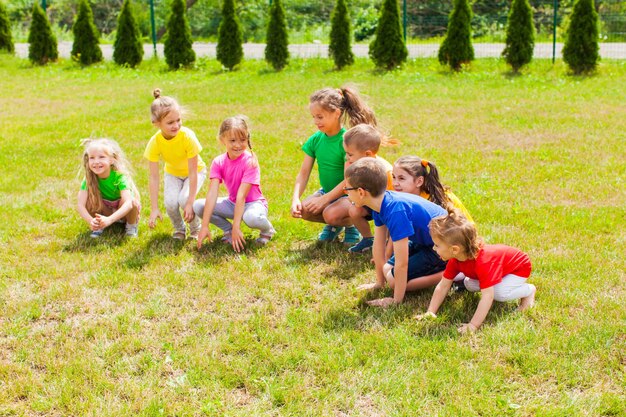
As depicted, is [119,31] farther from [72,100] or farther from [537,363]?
[537,363]

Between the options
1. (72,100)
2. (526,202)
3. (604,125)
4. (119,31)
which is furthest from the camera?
(119,31)

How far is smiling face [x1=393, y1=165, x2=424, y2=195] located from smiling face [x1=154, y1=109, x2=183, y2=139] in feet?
6.42

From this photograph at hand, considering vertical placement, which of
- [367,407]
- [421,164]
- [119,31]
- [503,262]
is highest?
[119,31]

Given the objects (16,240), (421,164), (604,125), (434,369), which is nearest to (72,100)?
(16,240)

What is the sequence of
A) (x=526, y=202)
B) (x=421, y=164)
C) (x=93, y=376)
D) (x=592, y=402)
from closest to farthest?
(x=592, y=402) < (x=93, y=376) < (x=421, y=164) < (x=526, y=202)

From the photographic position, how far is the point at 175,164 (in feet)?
19.8

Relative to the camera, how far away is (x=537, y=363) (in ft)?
12.1

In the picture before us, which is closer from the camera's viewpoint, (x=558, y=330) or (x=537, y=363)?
(x=537, y=363)

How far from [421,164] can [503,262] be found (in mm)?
945

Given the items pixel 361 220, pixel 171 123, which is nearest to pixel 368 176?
pixel 361 220

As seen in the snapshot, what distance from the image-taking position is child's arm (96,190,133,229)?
575 cm

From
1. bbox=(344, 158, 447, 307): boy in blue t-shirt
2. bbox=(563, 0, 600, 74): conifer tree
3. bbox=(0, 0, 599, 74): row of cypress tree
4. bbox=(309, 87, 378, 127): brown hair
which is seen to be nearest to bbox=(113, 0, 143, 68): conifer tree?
bbox=(0, 0, 599, 74): row of cypress tree

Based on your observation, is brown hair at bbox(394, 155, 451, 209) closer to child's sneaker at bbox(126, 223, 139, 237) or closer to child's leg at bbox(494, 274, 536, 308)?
child's leg at bbox(494, 274, 536, 308)

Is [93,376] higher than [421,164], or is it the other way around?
[421,164]
